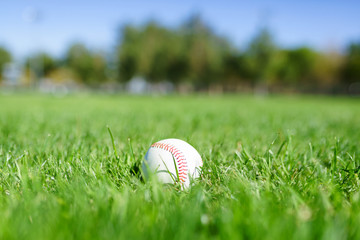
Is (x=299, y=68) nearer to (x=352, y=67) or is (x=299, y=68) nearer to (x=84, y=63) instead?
(x=352, y=67)

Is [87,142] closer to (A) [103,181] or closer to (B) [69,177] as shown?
(B) [69,177]

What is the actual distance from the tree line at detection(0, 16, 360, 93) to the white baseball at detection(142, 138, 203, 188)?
33310 millimetres

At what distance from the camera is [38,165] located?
6.31ft

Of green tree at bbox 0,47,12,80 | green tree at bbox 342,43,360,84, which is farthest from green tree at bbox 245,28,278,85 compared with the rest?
green tree at bbox 0,47,12,80

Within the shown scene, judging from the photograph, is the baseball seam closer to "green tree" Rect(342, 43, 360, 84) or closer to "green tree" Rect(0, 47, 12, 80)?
"green tree" Rect(342, 43, 360, 84)

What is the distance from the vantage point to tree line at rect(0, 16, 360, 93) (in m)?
36.0

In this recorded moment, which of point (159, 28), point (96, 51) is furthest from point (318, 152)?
point (96, 51)

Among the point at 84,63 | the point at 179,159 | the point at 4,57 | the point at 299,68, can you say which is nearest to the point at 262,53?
the point at 299,68

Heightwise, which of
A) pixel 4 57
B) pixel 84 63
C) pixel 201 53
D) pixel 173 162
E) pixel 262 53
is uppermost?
pixel 262 53

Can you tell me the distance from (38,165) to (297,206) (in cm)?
159

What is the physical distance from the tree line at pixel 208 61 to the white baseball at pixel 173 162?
3331 cm

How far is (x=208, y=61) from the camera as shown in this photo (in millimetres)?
36906

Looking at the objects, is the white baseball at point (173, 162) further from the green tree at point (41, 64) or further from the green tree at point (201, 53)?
the green tree at point (41, 64)

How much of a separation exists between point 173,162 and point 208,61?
36100 millimetres
